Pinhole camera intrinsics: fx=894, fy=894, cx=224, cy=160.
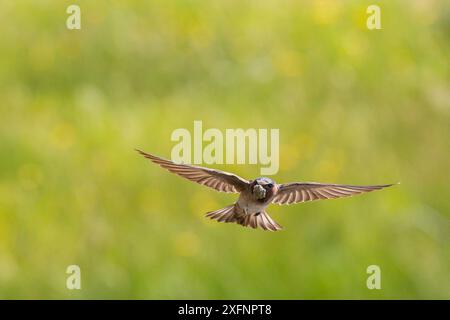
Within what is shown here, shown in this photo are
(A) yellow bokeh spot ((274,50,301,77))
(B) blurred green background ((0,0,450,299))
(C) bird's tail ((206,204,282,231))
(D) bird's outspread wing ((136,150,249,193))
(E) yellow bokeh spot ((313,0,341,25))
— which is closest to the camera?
(D) bird's outspread wing ((136,150,249,193))

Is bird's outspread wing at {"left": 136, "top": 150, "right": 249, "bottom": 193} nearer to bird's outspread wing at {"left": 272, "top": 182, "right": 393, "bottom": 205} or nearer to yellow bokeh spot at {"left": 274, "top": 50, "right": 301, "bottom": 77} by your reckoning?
bird's outspread wing at {"left": 272, "top": 182, "right": 393, "bottom": 205}

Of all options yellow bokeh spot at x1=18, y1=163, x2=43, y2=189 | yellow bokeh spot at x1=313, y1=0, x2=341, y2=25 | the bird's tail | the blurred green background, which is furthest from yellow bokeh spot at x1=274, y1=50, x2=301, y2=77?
the bird's tail

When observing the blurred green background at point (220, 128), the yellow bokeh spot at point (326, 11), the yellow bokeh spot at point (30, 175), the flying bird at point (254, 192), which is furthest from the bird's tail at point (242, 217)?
the yellow bokeh spot at point (326, 11)

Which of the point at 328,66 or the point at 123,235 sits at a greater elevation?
the point at 328,66

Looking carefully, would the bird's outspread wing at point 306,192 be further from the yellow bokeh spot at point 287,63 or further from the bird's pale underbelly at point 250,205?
the yellow bokeh spot at point 287,63

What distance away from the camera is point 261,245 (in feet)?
15.2

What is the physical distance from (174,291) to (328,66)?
1.67 metres

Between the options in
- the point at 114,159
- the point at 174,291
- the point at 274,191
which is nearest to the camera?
the point at 274,191

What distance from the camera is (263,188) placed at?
Answer: 211 centimetres

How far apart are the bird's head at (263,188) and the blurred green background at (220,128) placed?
218 cm

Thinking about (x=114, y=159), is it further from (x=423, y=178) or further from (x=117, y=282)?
(x=423, y=178)

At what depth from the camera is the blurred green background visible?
4570mm

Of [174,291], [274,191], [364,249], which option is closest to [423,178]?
[364,249]

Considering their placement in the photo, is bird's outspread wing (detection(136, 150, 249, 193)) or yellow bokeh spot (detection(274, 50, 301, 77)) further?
yellow bokeh spot (detection(274, 50, 301, 77))
